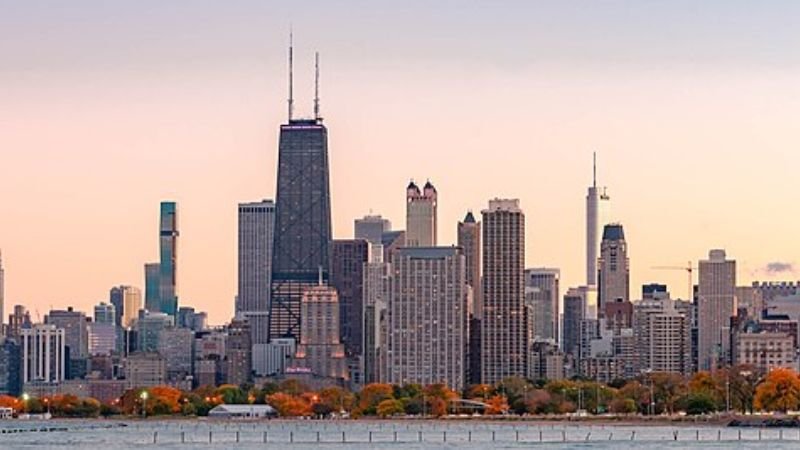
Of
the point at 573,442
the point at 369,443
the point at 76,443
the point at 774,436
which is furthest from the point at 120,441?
the point at 774,436

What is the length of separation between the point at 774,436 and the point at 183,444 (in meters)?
43.5

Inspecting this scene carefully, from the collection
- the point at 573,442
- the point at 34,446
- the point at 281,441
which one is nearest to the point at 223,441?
the point at 281,441

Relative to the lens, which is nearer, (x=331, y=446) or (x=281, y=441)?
(x=331, y=446)

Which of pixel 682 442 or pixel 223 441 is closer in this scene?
pixel 682 442

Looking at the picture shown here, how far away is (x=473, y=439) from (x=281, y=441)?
14.4m

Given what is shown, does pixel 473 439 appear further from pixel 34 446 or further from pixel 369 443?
pixel 34 446

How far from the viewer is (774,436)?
636 feet

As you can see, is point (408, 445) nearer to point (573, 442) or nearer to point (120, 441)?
point (573, 442)

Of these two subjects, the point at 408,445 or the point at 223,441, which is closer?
the point at 408,445

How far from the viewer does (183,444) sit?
187125mm

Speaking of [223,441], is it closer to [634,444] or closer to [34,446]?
[34,446]

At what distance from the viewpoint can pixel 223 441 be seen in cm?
19525

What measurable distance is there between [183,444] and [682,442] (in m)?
35.4

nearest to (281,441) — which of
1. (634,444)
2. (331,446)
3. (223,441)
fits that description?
(223,441)
